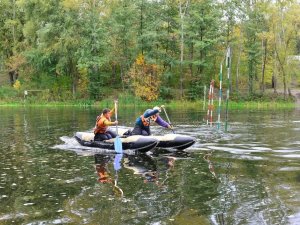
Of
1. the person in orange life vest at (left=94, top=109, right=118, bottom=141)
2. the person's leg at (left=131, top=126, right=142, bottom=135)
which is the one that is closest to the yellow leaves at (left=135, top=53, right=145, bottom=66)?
the person in orange life vest at (left=94, top=109, right=118, bottom=141)

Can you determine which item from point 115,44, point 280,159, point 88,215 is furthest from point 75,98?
point 88,215

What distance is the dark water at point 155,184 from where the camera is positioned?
8133mm

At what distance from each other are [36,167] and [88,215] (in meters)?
5.55

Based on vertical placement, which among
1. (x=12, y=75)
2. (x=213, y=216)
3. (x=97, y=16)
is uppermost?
(x=97, y=16)

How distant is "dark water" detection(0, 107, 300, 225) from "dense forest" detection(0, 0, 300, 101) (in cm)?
3309

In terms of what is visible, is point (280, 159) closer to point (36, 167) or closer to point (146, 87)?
point (36, 167)

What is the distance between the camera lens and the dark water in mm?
8133

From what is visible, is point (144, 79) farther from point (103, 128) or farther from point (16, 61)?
point (103, 128)

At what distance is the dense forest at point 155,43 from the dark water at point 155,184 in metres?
33.1

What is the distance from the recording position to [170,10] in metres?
52.7

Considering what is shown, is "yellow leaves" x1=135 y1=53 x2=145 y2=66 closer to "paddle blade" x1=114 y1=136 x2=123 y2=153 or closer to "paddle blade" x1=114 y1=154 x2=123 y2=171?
"paddle blade" x1=114 y1=136 x2=123 y2=153

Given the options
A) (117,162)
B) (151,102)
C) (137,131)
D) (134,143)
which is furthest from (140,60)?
(117,162)

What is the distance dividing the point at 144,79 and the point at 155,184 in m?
41.0

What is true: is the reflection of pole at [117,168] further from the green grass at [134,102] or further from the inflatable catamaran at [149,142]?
the green grass at [134,102]
